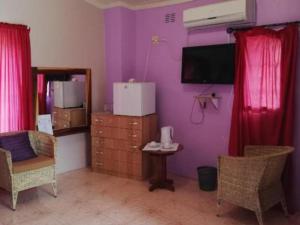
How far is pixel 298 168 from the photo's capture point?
3.22m

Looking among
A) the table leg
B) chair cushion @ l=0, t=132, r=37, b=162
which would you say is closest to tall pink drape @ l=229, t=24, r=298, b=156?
the table leg

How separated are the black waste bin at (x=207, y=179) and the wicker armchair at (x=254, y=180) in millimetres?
681

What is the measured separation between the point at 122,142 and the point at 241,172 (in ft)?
5.92

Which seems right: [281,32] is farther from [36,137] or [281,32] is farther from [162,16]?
[36,137]

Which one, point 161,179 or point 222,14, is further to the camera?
point 161,179

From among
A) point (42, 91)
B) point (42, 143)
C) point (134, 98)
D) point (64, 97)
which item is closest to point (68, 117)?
point (64, 97)

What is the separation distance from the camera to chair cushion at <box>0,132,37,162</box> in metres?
3.41

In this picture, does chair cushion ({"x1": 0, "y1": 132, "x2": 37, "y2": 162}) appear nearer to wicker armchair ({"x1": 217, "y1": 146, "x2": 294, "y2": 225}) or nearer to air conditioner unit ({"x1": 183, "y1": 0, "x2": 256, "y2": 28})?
wicker armchair ({"x1": 217, "y1": 146, "x2": 294, "y2": 225})

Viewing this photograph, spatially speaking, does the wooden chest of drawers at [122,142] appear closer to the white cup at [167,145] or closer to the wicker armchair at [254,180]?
the white cup at [167,145]

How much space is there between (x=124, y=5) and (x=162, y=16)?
62cm

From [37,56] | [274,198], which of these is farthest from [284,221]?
[37,56]

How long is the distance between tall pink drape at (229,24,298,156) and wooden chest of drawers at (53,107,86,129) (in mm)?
2234

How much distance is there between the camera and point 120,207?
327 cm

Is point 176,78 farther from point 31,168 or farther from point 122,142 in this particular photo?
point 31,168
